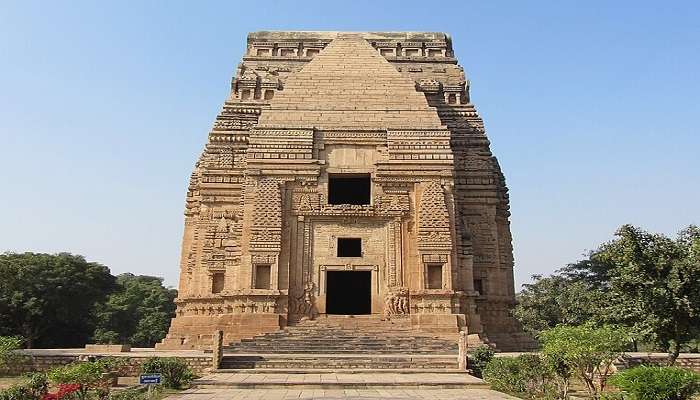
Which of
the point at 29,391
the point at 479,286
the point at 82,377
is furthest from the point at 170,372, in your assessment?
the point at 479,286

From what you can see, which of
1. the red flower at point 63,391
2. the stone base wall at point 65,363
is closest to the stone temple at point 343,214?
the stone base wall at point 65,363

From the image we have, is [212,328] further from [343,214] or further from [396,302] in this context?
[396,302]

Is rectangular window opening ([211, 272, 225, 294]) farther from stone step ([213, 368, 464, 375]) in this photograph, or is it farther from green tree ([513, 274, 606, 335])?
green tree ([513, 274, 606, 335])

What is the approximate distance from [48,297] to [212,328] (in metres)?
18.9

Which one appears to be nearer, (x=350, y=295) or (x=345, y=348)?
(x=345, y=348)

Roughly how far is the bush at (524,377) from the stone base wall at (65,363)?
7719 mm

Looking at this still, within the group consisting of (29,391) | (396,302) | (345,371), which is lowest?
(345,371)

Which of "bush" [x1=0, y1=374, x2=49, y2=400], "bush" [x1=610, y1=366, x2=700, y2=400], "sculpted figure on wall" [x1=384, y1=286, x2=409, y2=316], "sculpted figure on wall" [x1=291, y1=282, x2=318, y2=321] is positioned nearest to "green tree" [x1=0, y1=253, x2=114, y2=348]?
"sculpted figure on wall" [x1=291, y1=282, x2=318, y2=321]

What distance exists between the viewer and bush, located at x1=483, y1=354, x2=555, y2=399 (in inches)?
474

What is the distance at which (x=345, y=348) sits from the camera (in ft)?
58.0

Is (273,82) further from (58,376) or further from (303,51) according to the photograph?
(58,376)

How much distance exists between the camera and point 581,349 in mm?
11055

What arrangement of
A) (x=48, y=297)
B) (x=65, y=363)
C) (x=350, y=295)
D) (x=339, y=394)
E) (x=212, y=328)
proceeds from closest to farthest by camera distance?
(x=339, y=394), (x=65, y=363), (x=212, y=328), (x=350, y=295), (x=48, y=297)

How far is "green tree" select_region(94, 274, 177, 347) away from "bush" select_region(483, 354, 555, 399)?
113ft
